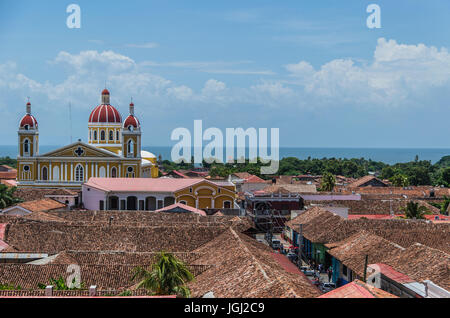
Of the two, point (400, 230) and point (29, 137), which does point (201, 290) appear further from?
point (29, 137)

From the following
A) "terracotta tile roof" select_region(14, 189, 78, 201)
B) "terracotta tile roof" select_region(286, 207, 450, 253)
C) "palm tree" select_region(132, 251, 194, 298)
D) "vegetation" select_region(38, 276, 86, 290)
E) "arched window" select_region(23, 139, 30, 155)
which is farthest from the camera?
"arched window" select_region(23, 139, 30, 155)

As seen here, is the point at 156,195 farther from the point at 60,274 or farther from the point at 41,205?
the point at 60,274

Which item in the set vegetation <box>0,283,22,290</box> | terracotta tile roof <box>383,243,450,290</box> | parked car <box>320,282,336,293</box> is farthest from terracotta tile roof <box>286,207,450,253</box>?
vegetation <box>0,283,22,290</box>

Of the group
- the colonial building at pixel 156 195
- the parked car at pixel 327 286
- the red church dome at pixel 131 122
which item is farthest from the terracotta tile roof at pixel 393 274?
the red church dome at pixel 131 122

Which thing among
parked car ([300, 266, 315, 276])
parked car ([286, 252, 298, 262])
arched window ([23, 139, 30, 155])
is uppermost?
arched window ([23, 139, 30, 155])

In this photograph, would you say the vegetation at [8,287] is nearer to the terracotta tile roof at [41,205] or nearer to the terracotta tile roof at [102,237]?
the terracotta tile roof at [102,237]

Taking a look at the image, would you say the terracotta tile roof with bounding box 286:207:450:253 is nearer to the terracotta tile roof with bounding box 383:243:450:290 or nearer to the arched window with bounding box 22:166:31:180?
the terracotta tile roof with bounding box 383:243:450:290
